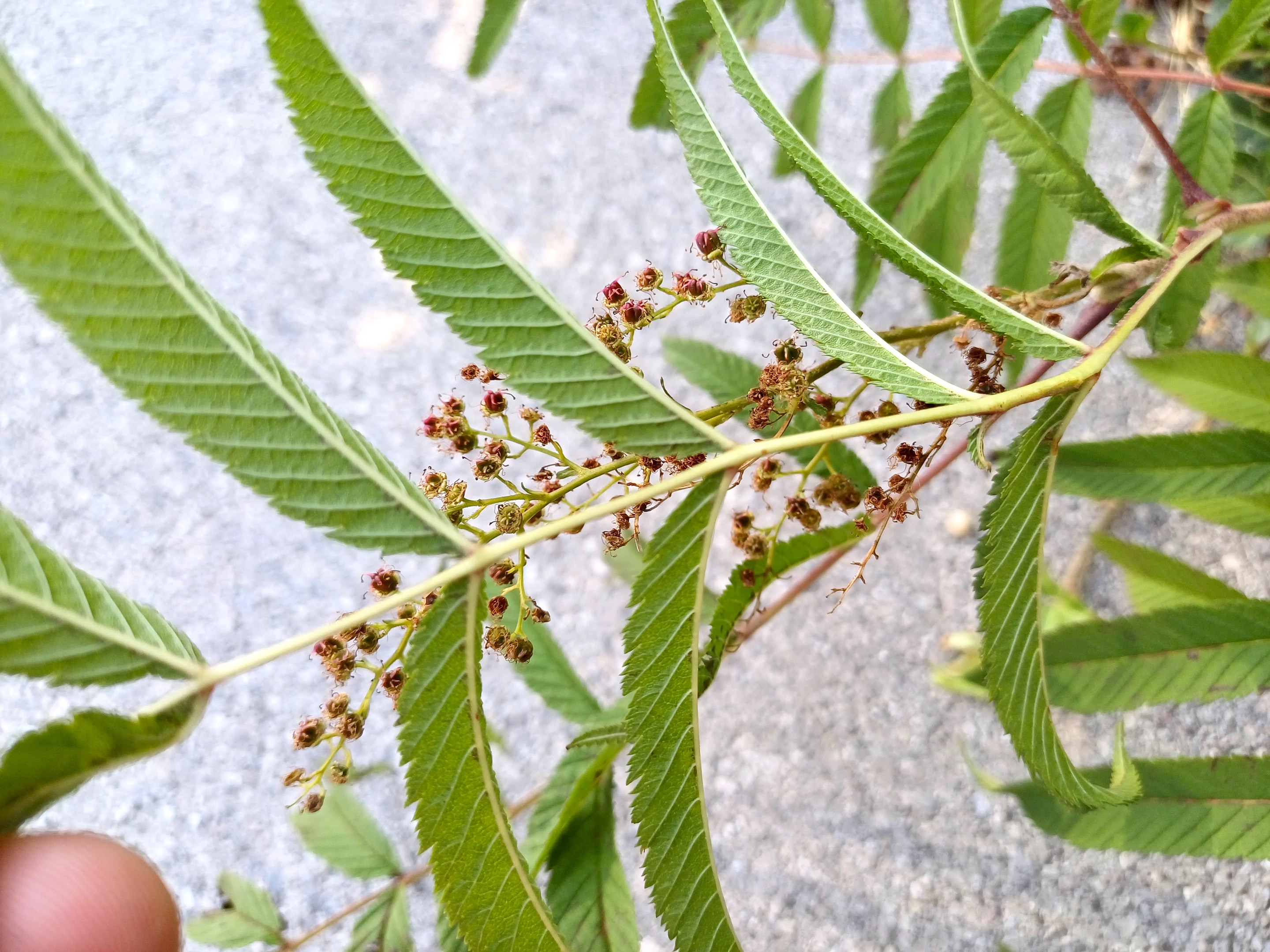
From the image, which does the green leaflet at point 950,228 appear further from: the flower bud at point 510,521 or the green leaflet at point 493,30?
the flower bud at point 510,521

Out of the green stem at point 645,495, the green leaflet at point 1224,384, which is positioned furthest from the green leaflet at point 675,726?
the green leaflet at point 1224,384

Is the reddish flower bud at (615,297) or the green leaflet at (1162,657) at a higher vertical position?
the reddish flower bud at (615,297)

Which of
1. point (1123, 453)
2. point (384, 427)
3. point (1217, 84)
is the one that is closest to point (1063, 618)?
point (1123, 453)

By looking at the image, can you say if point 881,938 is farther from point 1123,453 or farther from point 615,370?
point 615,370

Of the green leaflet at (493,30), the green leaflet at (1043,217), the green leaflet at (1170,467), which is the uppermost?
the green leaflet at (493,30)

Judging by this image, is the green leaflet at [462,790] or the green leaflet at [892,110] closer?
the green leaflet at [462,790]

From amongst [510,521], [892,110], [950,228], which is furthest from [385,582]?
[892,110]
